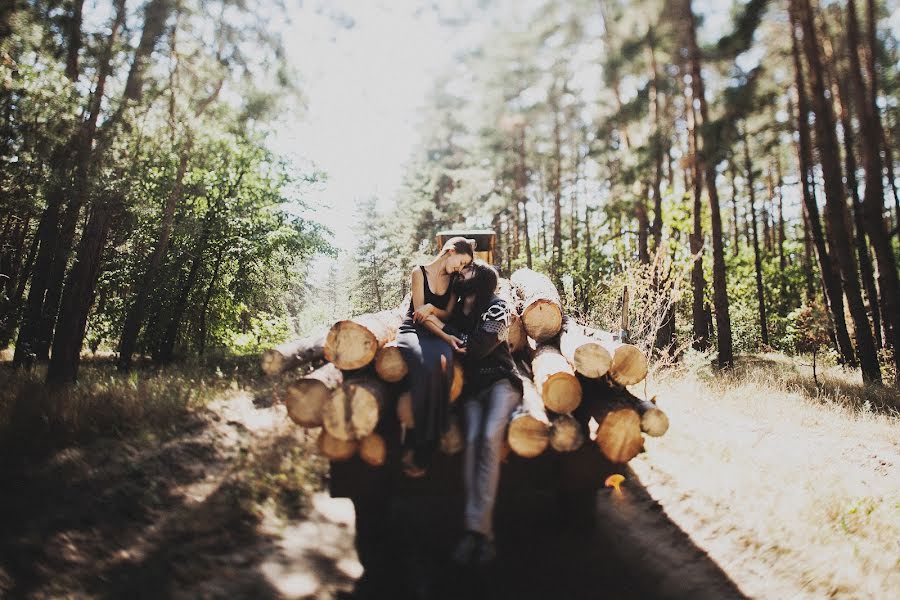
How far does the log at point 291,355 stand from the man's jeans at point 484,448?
122 centimetres

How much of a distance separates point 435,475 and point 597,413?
1203 millimetres

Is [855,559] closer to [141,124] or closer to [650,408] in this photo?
[650,408]

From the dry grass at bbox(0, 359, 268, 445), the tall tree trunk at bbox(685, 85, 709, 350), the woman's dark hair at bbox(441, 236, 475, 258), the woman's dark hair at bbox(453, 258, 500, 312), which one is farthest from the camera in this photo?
the tall tree trunk at bbox(685, 85, 709, 350)

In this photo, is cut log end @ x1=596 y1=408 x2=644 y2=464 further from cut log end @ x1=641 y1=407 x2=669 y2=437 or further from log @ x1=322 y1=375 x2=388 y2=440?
log @ x1=322 y1=375 x2=388 y2=440

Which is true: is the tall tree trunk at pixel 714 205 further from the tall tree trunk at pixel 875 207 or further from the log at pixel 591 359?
the log at pixel 591 359

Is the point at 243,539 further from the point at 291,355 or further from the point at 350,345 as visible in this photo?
the point at 350,345

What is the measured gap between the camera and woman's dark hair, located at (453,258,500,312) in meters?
3.74

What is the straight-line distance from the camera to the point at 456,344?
11.2 ft

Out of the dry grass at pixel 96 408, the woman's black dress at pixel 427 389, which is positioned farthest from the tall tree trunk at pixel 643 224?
the woman's black dress at pixel 427 389

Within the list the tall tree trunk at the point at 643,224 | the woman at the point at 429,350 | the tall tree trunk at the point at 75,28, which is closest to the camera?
the woman at the point at 429,350

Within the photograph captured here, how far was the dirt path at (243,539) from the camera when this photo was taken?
2717 millimetres

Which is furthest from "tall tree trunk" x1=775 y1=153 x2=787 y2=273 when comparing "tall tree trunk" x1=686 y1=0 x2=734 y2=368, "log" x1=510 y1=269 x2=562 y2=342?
"log" x1=510 y1=269 x2=562 y2=342

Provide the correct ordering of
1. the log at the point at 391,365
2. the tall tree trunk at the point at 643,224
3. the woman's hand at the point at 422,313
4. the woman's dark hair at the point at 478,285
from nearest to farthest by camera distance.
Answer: the log at the point at 391,365 < the woman's hand at the point at 422,313 < the woman's dark hair at the point at 478,285 < the tall tree trunk at the point at 643,224

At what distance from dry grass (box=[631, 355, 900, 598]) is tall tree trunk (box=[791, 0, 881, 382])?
2.22 m
